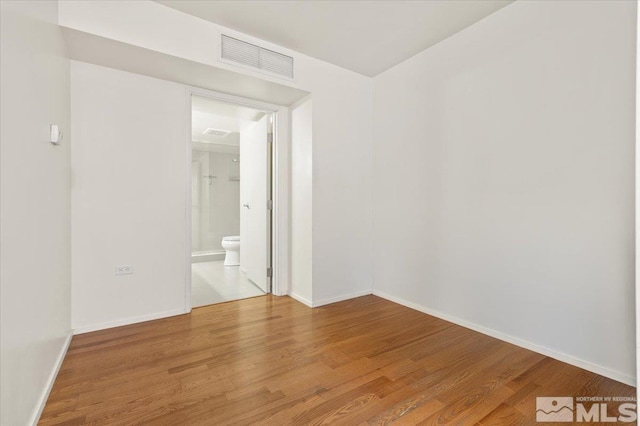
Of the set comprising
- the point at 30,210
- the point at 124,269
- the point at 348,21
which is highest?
the point at 348,21

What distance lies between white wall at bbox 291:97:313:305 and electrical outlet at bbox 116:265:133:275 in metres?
1.59

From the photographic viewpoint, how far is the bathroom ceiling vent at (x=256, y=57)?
2.55 m

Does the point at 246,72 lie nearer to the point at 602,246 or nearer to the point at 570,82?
the point at 570,82

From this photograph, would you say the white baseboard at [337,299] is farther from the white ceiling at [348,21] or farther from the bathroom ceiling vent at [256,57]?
the white ceiling at [348,21]

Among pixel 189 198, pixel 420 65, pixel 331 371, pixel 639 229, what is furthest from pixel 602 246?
pixel 189 198

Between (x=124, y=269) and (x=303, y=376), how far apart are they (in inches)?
72.7

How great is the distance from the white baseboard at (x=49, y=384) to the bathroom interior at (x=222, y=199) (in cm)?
112

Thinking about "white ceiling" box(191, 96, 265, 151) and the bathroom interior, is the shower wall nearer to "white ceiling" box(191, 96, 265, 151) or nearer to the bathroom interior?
the bathroom interior

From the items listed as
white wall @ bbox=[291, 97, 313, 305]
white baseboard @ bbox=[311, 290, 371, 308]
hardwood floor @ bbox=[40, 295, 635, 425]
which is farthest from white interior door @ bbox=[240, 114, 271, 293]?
hardwood floor @ bbox=[40, 295, 635, 425]

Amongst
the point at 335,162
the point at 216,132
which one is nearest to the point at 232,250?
the point at 216,132

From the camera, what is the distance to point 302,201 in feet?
10.6

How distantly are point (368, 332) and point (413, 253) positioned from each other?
0.96 metres

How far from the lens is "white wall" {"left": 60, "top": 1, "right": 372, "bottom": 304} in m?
2.62

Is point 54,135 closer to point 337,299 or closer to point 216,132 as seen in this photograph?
point 337,299
